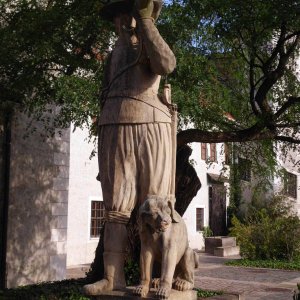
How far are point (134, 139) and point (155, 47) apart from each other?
0.80 m

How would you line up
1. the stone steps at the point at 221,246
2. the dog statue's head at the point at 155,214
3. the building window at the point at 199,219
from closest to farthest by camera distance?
1. the dog statue's head at the point at 155,214
2. the stone steps at the point at 221,246
3. the building window at the point at 199,219

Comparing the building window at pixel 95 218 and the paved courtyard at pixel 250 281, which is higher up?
the building window at pixel 95 218

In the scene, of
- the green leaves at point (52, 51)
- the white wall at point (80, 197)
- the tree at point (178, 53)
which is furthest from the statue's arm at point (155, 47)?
the white wall at point (80, 197)

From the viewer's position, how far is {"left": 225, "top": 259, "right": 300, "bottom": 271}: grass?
52.4 feet

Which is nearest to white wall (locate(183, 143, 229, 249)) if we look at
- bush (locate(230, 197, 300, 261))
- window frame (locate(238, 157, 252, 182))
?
bush (locate(230, 197, 300, 261))

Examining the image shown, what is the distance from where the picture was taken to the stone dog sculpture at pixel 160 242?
4141 millimetres

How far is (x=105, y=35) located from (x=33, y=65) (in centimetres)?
130

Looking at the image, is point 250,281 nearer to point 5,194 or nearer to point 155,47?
point 5,194

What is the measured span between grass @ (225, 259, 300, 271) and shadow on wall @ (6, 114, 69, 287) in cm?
714

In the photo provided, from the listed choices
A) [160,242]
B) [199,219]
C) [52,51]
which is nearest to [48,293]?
[160,242]

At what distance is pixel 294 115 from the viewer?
9.80 m

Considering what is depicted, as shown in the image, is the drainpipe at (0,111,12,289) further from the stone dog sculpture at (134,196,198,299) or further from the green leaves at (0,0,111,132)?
the stone dog sculpture at (134,196,198,299)

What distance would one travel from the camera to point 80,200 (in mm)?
17438

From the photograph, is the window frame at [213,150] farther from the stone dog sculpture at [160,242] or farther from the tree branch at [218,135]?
the stone dog sculpture at [160,242]
